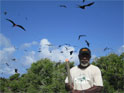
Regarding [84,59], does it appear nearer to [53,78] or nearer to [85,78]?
[85,78]

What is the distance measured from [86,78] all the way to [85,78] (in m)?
0.02

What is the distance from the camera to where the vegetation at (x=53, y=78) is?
22312 mm

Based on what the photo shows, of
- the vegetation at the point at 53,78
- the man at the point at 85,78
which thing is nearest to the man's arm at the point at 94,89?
the man at the point at 85,78

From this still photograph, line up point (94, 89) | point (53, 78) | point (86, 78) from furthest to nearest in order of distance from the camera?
point (53, 78) → point (86, 78) → point (94, 89)

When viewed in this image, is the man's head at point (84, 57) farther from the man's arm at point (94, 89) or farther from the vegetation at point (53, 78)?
the vegetation at point (53, 78)

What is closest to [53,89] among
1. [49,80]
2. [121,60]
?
[49,80]

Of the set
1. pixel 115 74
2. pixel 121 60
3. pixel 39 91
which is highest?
pixel 121 60

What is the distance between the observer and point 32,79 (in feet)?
80.8

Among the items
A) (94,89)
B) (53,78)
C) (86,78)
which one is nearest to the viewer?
(94,89)

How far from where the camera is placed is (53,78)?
24266 millimetres

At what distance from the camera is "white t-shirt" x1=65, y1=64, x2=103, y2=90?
4.24 m

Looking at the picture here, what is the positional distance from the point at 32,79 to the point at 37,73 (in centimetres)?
149

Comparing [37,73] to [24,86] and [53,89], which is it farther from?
[53,89]

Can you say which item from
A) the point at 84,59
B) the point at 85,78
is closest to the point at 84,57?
the point at 84,59
